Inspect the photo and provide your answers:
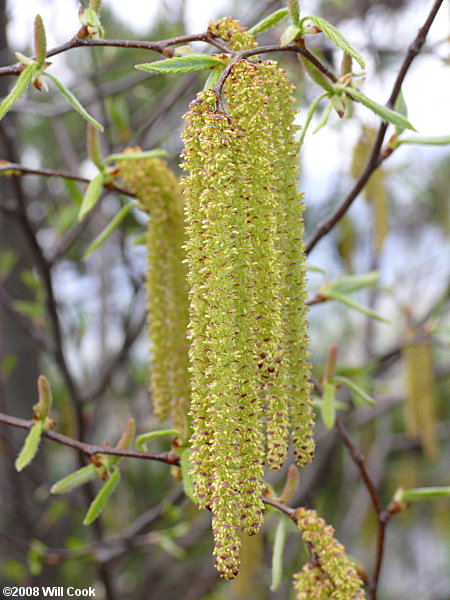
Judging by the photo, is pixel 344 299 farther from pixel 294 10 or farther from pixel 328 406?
pixel 294 10

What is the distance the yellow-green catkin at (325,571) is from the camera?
0.64 metres

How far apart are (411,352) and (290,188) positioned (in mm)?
990

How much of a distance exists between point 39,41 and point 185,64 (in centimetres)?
17

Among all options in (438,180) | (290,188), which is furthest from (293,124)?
(438,180)

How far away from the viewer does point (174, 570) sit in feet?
8.71

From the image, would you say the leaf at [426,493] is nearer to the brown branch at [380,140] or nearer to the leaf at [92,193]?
the brown branch at [380,140]

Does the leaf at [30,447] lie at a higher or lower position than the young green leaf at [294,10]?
lower

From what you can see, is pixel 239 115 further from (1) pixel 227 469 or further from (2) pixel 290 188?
(1) pixel 227 469

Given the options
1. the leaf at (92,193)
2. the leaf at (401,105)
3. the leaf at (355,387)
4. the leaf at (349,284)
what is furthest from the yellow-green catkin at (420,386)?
the leaf at (92,193)

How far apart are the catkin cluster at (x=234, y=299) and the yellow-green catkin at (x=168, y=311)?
0.70 feet

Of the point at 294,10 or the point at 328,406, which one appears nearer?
the point at 294,10

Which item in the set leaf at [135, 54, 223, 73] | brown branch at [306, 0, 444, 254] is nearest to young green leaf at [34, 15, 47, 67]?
leaf at [135, 54, 223, 73]

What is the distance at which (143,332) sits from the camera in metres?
2.61

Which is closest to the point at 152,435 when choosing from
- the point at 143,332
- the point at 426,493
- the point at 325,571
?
the point at 325,571
